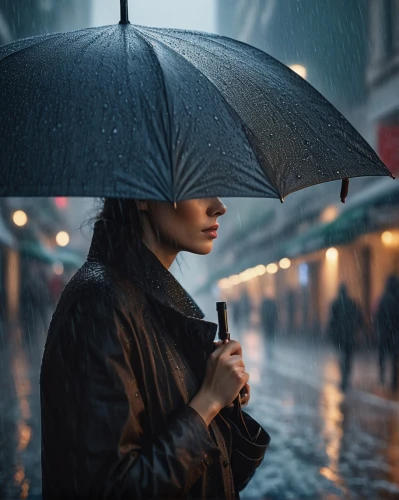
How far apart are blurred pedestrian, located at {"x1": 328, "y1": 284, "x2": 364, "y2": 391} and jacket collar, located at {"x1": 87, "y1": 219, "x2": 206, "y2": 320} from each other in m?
11.3

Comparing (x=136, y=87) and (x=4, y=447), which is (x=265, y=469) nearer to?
(x=4, y=447)

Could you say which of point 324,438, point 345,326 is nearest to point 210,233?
point 324,438

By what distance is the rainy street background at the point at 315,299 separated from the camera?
282 inches

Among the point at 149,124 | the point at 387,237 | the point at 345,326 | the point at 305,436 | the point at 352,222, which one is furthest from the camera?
the point at 352,222

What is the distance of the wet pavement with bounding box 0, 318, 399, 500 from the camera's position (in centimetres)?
625

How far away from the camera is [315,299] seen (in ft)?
119

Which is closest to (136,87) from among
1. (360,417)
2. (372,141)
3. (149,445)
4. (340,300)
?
(149,445)

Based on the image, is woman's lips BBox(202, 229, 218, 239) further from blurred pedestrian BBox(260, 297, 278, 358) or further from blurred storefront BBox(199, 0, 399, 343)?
blurred pedestrian BBox(260, 297, 278, 358)

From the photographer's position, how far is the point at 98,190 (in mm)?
2098

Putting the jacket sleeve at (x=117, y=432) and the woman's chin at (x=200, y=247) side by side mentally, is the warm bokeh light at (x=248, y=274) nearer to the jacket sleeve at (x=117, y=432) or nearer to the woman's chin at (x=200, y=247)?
the woman's chin at (x=200, y=247)

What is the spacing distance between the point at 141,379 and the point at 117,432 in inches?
7.2

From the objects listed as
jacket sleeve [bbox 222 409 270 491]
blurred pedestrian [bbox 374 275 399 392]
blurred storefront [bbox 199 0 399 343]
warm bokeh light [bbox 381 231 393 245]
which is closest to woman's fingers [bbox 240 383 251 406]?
jacket sleeve [bbox 222 409 270 491]

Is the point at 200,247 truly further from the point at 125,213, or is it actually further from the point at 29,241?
the point at 29,241

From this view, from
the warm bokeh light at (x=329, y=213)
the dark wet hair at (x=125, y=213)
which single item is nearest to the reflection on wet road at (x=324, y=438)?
the dark wet hair at (x=125, y=213)
